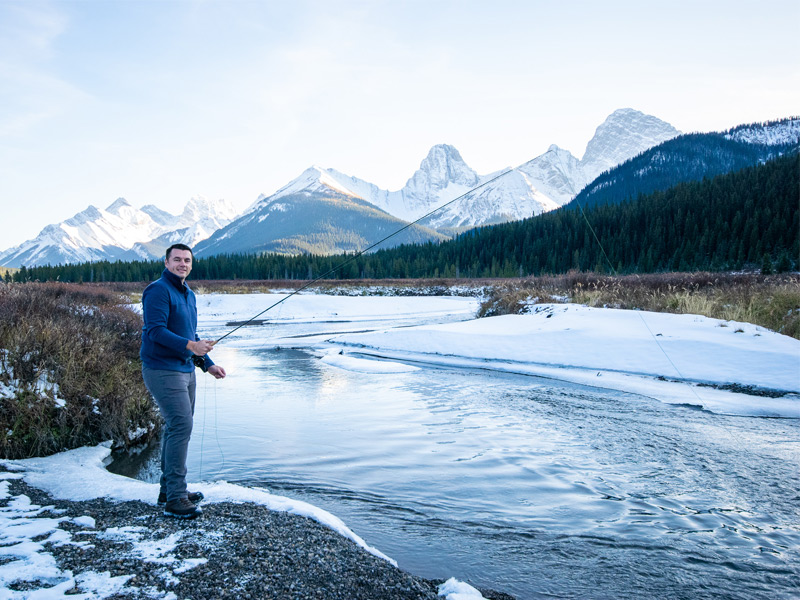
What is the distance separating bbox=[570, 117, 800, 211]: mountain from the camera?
6029 inches

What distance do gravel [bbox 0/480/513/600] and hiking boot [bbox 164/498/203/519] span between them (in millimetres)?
70

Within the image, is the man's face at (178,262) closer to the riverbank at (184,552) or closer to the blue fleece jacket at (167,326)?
the blue fleece jacket at (167,326)

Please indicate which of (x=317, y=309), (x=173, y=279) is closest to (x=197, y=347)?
(x=173, y=279)

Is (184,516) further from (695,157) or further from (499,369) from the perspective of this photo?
(695,157)

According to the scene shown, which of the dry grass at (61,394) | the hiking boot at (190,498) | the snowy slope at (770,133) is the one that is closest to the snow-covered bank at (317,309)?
the dry grass at (61,394)

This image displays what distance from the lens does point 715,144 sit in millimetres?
166625

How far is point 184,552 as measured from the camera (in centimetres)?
343

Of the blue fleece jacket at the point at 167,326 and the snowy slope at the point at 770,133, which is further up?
the snowy slope at the point at 770,133

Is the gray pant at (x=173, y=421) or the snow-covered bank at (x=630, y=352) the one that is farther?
the snow-covered bank at (x=630, y=352)

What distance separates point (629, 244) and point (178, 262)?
69513mm

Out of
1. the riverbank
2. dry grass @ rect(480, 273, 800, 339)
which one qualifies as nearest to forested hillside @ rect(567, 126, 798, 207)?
dry grass @ rect(480, 273, 800, 339)

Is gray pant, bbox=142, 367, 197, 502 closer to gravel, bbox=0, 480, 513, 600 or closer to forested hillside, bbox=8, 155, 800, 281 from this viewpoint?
gravel, bbox=0, 480, 513, 600

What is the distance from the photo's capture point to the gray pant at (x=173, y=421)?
4188 mm

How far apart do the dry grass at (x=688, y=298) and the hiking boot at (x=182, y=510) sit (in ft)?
42.3
